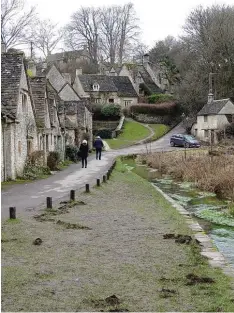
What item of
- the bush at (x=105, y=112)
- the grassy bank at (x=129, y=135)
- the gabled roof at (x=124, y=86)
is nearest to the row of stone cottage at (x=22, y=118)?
the grassy bank at (x=129, y=135)

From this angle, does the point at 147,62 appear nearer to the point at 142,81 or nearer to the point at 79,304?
the point at 142,81

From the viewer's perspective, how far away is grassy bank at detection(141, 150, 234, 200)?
23.9 metres

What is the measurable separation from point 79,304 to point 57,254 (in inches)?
129

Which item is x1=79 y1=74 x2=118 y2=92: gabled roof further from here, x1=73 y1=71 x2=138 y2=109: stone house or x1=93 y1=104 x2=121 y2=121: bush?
x1=93 y1=104 x2=121 y2=121: bush

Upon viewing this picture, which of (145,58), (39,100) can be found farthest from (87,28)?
(39,100)

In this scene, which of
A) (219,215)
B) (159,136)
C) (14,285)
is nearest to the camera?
(14,285)

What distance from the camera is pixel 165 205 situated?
19953mm

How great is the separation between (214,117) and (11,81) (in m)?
42.9

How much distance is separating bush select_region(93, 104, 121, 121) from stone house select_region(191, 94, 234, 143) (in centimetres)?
1423

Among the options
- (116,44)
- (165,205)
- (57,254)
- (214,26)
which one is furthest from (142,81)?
(57,254)

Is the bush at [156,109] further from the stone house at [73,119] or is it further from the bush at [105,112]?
the stone house at [73,119]

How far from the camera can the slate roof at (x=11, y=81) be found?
88.8 feet

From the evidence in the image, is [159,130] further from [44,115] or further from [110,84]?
[44,115]

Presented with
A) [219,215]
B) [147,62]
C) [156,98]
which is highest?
Answer: [147,62]
